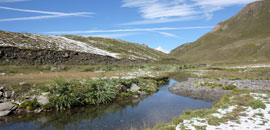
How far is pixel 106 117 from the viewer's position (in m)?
15.5

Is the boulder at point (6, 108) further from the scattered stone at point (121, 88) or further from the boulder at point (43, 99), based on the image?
the scattered stone at point (121, 88)

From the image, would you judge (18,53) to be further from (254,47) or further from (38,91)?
(254,47)

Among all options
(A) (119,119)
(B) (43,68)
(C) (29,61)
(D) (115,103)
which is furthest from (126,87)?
(C) (29,61)

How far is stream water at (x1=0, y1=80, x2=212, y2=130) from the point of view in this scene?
527 inches

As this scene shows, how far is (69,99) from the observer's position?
60.5ft

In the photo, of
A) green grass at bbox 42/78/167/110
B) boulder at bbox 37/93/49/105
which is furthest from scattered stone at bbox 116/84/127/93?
boulder at bbox 37/93/49/105

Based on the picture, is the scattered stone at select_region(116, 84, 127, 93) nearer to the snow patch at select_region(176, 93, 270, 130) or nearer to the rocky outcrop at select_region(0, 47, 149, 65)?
the snow patch at select_region(176, 93, 270, 130)

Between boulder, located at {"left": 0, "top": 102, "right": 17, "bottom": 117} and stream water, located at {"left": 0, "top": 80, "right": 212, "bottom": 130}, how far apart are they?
91 centimetres

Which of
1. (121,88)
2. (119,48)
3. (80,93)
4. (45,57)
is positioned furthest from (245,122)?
(119,48)

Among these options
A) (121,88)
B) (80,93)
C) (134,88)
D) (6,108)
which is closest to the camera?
(6,108)

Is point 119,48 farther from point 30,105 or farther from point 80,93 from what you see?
point 30,105

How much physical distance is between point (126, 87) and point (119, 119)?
10475 millimetres

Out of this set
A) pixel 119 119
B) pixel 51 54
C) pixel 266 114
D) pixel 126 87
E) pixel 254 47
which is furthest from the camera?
pixel 254 47

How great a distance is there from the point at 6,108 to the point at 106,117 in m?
9.11
